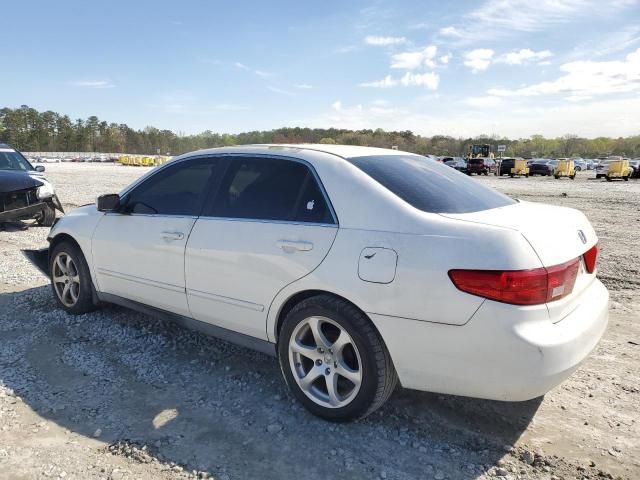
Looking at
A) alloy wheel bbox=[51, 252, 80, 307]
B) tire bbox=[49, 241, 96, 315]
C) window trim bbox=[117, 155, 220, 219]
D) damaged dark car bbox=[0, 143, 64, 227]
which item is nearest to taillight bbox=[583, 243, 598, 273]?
window trim bbox=[117, 155, 220, 219]

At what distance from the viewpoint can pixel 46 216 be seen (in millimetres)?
10000

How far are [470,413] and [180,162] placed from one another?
9.42 ft

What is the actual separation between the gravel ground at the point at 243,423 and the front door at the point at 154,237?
1.68 feet

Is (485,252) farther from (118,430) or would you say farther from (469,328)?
(118,430)

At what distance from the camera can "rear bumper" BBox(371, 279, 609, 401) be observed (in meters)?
2.36

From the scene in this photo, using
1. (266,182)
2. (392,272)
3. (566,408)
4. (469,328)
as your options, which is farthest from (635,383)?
(266,182)

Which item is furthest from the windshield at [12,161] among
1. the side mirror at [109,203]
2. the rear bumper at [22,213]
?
the side mirror at [109,203]

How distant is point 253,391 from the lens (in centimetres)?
335

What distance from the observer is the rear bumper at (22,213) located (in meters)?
9.05

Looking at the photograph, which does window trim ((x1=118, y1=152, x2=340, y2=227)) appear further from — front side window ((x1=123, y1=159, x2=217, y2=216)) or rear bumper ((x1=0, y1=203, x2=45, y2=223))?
rear bumper ((x1=0, y1=203, x2=45, y2=223))

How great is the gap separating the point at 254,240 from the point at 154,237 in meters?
1.09

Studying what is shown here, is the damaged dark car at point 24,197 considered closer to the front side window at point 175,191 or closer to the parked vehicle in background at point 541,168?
the front side window at point 175,191

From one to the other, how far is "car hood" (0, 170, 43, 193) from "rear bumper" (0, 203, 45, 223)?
38 centimetres

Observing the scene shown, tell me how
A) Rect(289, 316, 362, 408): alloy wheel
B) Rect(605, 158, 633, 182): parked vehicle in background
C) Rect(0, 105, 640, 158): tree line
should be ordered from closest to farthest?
Rect(289, 316, 362, 408): alloy wheel < Rect(605, 158, 633, 182): parked vehicle in background < Rect(0, 105, 640, 158): tree line
